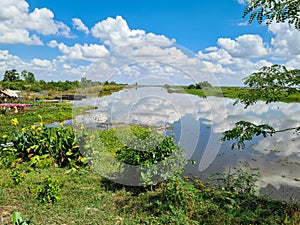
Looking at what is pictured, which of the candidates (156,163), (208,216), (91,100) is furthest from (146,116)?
(208,216)

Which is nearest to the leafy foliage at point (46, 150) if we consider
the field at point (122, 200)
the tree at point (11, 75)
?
the field at point (122, 200)

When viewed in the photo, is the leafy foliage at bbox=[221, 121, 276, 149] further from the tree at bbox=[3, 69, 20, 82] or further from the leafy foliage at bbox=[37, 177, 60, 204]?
the tree at bbox=[3, 69, 20, 82]

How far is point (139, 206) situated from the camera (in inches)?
158

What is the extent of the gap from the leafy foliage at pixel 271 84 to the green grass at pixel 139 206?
1.74m

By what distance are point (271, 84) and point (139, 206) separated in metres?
2.84

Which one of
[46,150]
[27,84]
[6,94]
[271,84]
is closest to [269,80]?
[271,84]

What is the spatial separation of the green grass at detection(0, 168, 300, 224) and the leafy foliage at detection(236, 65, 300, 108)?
68.7 inches

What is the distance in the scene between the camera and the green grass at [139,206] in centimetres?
359

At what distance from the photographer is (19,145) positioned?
616cm

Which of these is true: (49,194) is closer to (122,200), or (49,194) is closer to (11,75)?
(122,200)

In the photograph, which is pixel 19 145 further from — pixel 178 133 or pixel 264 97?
pixel 178 133

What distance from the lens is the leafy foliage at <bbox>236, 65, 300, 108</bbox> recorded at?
150 inches

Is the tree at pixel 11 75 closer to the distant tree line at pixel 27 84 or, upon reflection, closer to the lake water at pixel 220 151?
the distant tree line at pixel 27 84

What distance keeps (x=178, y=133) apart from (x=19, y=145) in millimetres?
7565
